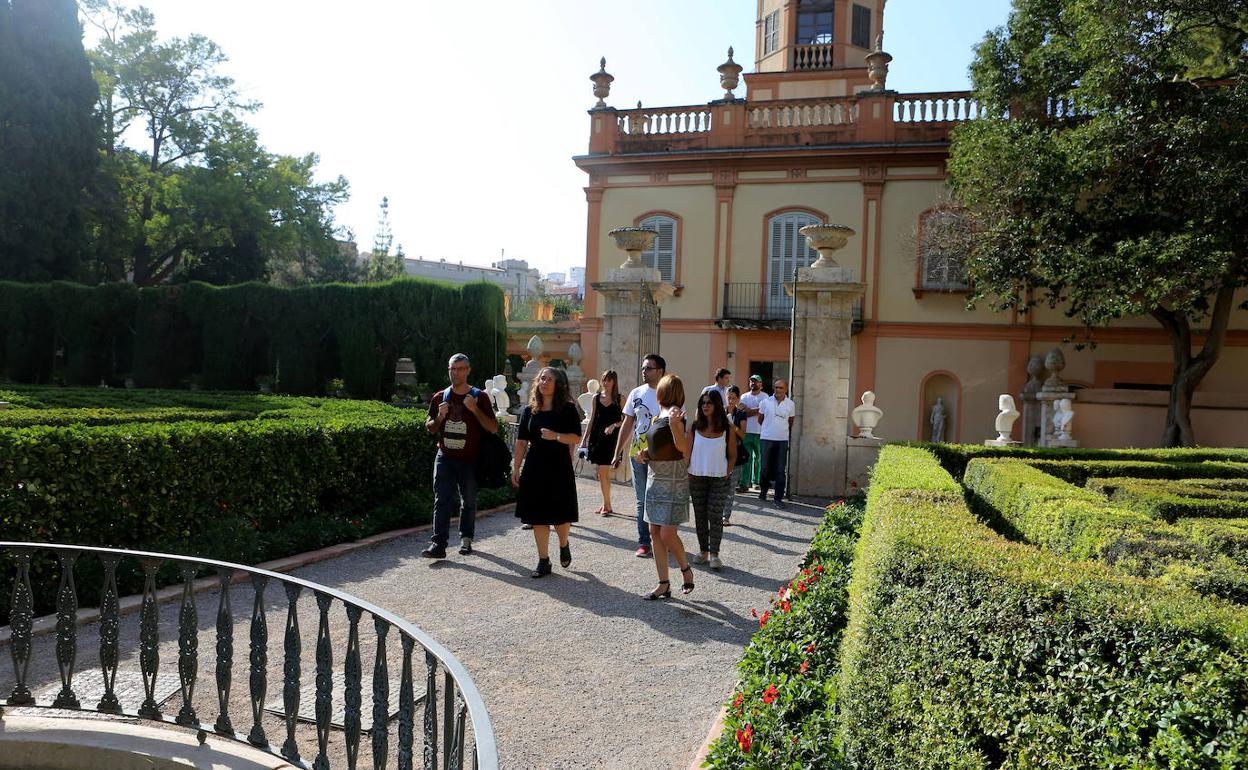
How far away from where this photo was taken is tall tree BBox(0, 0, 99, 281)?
1058 inches

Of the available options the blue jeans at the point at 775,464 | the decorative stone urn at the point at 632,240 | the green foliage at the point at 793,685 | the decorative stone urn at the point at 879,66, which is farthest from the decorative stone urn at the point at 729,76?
the green foliage at the point at 793,685

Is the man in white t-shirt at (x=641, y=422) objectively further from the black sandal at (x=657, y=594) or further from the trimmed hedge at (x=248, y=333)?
the trimmed hedge at (x=248, y=333)

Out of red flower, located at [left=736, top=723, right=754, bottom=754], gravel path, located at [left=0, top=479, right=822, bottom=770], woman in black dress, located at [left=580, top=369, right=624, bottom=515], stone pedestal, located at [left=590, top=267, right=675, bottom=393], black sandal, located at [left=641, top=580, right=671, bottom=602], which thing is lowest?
gravel path, located at [left=0, top=479, right=822, bottom=770]

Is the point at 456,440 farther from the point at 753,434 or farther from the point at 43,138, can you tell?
the point at 43,138

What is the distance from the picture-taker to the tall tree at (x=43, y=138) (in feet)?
88.2

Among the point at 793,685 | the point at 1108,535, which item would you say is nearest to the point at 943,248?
the point at 1108,535

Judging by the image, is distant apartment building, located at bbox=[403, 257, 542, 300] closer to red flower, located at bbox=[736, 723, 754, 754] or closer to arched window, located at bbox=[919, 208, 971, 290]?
arched window, located at bbox=[919, 208, 971, 290]

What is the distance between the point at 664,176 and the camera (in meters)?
23.7

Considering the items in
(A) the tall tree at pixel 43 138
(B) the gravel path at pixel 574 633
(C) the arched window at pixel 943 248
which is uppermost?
(A) the tall tree at pixel 43 138

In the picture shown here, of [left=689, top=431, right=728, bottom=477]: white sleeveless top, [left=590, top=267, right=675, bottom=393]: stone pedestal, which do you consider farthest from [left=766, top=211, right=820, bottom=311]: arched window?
[left=689, top=431, right=728, bottom=477]: white sleeveless top

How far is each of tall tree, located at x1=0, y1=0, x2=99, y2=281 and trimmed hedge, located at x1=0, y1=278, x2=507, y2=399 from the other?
8.61ft

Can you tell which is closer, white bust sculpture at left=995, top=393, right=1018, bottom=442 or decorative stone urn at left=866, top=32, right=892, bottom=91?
white bust sculpture at left=995, top=393, right=1018, bottom=442

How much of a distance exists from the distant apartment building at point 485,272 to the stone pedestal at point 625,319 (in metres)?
60.4

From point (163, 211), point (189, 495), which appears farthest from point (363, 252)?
point (189, 495)
